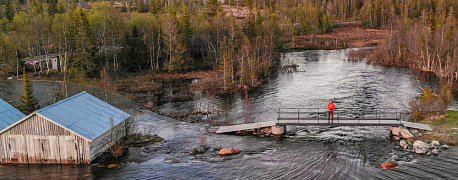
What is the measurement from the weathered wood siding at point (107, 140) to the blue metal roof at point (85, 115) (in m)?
0.45

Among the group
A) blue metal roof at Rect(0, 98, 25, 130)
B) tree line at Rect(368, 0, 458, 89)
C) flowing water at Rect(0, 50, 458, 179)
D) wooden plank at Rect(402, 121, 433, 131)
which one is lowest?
flowing water at Rect(0, 50, 458, 179)

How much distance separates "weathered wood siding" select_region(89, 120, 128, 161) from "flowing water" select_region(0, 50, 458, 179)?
1689mm

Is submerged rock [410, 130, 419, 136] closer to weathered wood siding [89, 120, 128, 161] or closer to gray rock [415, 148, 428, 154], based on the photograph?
gray rock [415, 148, 428, 154]

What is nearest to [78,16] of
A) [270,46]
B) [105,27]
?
[105,27]

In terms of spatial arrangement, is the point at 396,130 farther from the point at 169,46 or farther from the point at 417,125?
the point at 169,46

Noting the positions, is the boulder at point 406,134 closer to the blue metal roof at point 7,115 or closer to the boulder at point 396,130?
the boulder at point 396,130

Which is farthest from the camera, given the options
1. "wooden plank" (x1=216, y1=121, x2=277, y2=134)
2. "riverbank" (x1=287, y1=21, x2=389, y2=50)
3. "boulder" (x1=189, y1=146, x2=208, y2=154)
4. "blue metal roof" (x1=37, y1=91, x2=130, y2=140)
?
"riverbank" (x1=287, y1=21, x2=389, y2=50)

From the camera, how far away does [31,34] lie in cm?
7888

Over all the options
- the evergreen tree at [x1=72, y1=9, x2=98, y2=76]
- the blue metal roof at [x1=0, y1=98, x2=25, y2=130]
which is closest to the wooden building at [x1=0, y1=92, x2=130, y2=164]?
the blue metal roof at [x1=0, y1=98, x2=25, y2=130]

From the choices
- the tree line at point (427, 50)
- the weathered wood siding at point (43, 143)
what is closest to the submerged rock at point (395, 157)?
the weathered wood siding at point (43, 143)

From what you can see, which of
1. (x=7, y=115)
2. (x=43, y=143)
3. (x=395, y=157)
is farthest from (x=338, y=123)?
(x=7, y=115)

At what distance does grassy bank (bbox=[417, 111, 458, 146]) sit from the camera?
34.0 metres

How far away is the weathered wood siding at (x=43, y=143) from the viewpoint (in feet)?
99.1

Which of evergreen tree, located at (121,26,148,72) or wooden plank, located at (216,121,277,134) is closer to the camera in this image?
wooden plank, located at (216,121,277,134)
